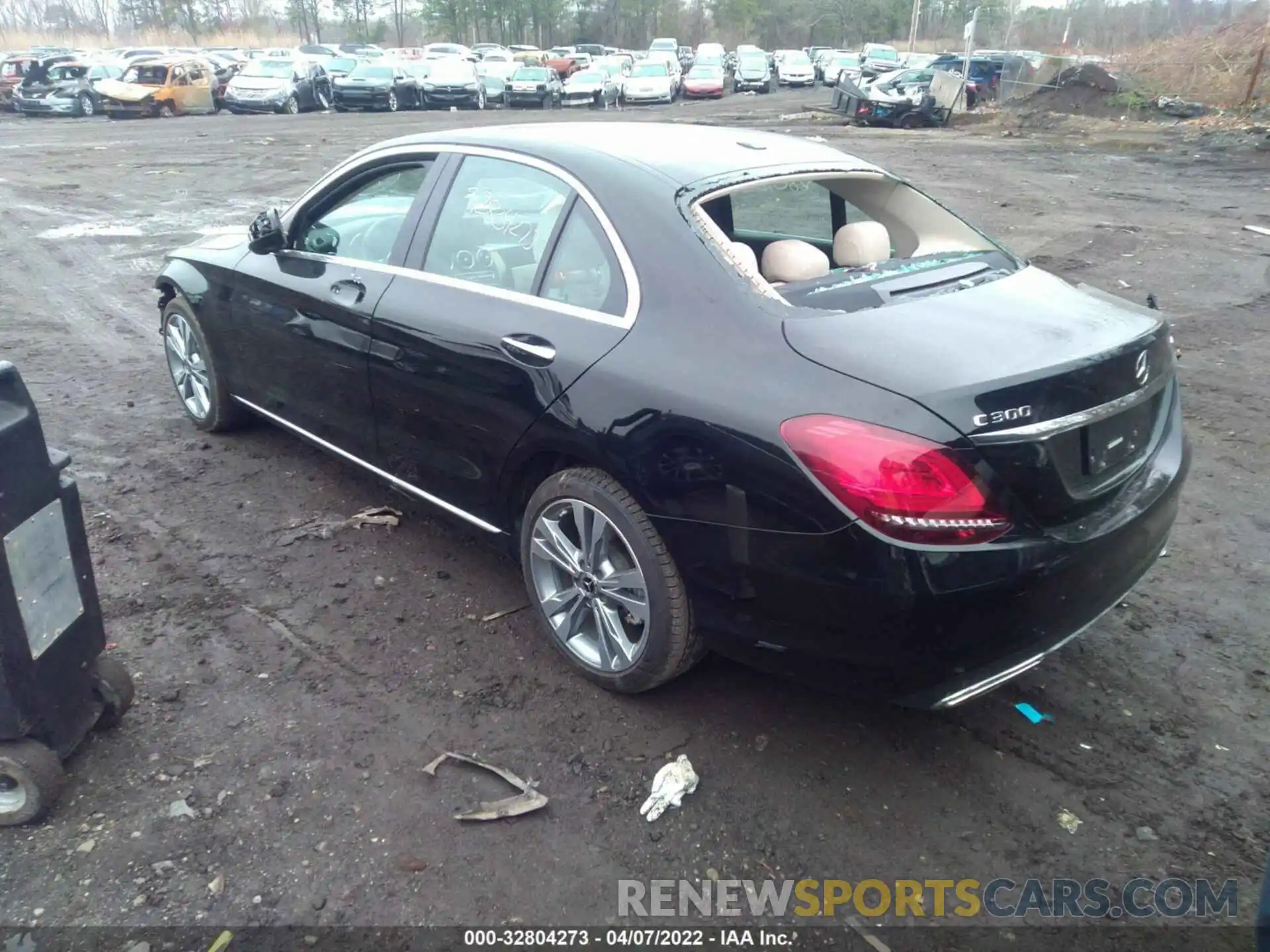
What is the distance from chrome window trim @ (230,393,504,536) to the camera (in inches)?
145

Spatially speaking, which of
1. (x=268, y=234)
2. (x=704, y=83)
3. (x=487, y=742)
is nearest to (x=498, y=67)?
(x=704, y=83)

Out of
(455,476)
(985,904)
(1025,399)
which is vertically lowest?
(985,904)

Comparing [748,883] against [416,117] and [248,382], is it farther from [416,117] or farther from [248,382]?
[416,117]

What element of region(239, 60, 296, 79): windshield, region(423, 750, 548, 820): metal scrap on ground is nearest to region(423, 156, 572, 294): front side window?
region(423, 750, 548, 820): metal scrap on ground

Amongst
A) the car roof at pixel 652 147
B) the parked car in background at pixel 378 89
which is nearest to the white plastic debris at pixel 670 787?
the car roof at pixel 652 147

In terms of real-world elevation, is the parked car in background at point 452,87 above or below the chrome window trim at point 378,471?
above

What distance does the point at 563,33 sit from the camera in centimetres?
7738

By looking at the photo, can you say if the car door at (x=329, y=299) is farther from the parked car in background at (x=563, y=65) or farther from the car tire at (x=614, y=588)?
the parked car in background at (x=563, y=65)

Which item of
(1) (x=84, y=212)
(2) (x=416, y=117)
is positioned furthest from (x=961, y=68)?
(1) (x=84, y=212)

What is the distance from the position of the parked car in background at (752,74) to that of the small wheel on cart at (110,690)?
43850 mm

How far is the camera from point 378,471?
13.5ft

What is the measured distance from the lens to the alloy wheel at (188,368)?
5293 millimetres

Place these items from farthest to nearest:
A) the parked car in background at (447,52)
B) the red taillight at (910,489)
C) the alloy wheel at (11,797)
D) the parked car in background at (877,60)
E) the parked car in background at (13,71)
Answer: the parked car in background at (447,52) → the parked car in background at (877,60) → the parked car in background at (13,71) → the alloy wheel at (11,797) → the red taillight at (910,489)

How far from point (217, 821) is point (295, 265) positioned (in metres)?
2.55
